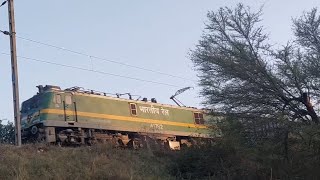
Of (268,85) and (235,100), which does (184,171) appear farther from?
(268,85)

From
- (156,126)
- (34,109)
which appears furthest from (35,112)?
(156,126)

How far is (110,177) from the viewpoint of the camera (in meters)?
16.1

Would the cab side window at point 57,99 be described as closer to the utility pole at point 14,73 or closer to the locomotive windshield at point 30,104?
the locomotive windshield at point 30,104

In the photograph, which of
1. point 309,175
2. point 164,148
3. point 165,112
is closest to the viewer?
point 309,175

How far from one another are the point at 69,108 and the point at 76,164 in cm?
809

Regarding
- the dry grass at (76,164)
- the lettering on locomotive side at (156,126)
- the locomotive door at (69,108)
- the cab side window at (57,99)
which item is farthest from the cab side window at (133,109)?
the dry grass at (76,164)

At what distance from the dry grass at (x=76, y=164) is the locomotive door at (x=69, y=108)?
449cm

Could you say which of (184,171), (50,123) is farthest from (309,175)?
(50,123)

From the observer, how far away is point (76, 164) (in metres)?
17.0

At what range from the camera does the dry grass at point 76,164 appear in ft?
50.1

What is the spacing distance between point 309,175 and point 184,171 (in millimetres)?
5406

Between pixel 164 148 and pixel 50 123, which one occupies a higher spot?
pixel 50 123

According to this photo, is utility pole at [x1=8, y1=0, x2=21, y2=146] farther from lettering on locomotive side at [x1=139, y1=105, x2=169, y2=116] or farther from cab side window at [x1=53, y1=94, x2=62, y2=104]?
lettering on locomotive side at [x1=139, y1=105, x2=169, y2=116]

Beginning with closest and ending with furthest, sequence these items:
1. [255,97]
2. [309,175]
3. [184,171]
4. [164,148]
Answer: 1. [309,175]
2. [255,97]
3. [184,171]
4. [164,148]
